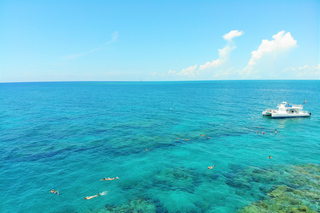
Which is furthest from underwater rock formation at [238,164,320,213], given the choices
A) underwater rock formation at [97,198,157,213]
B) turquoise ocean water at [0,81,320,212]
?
underwater rock formation at [97,198,157,213]

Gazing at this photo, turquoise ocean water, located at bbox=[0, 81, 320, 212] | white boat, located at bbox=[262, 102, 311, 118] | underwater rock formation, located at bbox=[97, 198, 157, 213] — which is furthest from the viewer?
white boat, located at bbox=[262, 102, 311, 118]

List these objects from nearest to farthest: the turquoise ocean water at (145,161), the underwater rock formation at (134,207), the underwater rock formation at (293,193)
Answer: the underwater rock formation at (134,207)
the underwater rock formation at (293,193)
the turquoise ocean water at (145,161)

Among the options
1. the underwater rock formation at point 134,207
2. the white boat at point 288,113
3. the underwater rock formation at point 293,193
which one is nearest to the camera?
the underwater rock formation at point 134,207

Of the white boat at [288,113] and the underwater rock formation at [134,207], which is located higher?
the white boat at [288,113]

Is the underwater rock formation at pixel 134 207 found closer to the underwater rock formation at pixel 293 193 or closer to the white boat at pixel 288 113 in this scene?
the underwater rock formation at pixel 293 193

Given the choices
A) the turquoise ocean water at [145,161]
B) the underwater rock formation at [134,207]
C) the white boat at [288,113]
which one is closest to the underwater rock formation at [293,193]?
the turquoise ocean water at [145,161]

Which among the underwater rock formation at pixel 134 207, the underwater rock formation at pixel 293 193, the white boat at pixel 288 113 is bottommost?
the underwater rock formation at pixel 134 207

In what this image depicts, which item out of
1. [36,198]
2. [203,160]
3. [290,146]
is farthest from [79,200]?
[290,146]

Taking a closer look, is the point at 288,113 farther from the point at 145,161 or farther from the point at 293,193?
the point at 145,161

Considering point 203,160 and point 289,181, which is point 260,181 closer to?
point 289,181

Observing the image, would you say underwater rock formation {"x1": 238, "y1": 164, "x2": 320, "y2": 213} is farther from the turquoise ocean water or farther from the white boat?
the white boat

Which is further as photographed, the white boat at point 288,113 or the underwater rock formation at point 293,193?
the white boat at point 288,113
